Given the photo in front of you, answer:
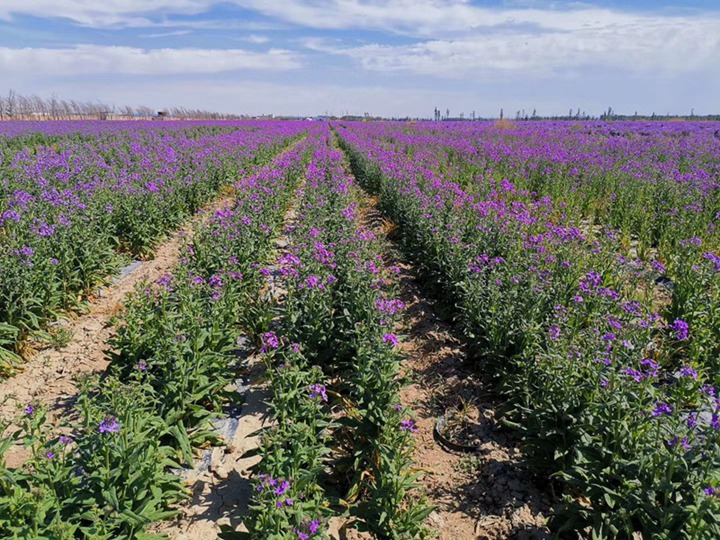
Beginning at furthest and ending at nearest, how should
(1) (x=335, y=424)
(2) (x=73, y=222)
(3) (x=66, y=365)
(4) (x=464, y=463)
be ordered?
(2) (x=73, y=222), (3) (x=66, y=365), (4) (x=464, y=463), (1) (x=335, y=424)

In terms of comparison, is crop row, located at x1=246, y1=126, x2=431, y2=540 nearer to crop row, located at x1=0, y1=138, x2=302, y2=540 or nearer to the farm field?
the farm field

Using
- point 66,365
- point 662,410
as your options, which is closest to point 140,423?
point 66,365

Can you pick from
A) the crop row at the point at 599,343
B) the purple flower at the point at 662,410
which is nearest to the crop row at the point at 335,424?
the crop row at the point at 599,343

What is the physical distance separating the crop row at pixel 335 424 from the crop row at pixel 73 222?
10.7ft

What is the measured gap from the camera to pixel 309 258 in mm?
6250

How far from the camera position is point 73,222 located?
757 cm

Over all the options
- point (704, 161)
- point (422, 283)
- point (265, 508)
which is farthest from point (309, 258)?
point (704, 161)

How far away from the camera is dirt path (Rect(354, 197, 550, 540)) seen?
371 cm

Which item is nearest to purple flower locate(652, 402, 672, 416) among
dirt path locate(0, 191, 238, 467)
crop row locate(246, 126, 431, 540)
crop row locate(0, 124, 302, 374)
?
crop row locate(246, 126, 431, 540)

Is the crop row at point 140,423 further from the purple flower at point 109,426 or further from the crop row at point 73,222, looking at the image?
the crop row at point 73,222

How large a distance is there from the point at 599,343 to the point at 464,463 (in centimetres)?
161

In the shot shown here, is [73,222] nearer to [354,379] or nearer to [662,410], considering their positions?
[354,379]

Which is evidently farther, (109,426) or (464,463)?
(464,463)

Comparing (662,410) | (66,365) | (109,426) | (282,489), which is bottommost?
(66,365)
